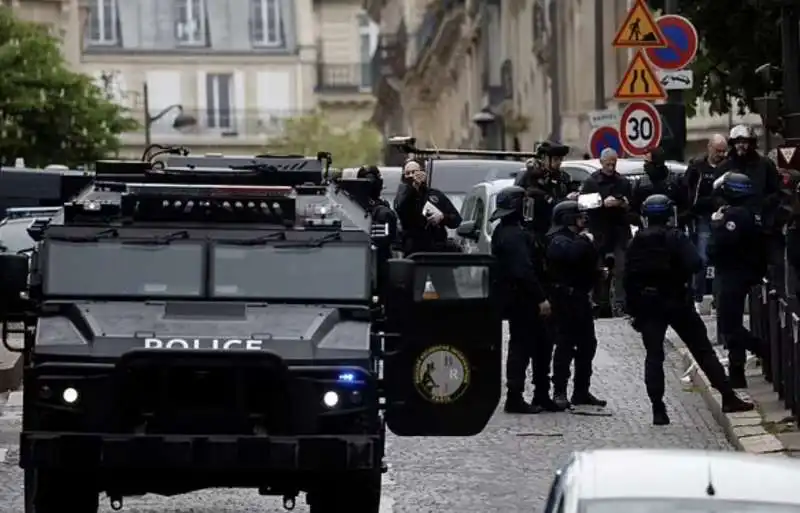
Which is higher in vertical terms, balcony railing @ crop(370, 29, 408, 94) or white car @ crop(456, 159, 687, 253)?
balcony railing @ crop(370, 29, 408, 94)

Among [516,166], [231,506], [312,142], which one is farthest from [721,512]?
[312,142]

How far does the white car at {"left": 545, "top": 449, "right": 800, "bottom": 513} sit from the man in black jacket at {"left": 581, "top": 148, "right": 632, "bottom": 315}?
17185mm

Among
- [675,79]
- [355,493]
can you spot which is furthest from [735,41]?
[355,493]

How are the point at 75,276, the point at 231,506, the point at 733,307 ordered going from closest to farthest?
the point at 75,276
the point at 231,506
the point at 733,307

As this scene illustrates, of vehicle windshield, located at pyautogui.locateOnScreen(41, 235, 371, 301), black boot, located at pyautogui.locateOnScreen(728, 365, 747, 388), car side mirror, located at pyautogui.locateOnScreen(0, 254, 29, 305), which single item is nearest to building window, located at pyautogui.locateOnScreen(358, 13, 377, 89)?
black boot, located at pyautogui.locateOnScreen(728, 365, 747, 388)

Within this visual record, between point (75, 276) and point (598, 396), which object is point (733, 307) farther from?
point (75, 276)

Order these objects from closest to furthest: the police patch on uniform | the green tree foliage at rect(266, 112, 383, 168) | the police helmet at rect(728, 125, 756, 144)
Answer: the police patch on uniform < the police helmet at rect(728, 125, 756, 144) < the green tree foliage at rect(266, 112, 383, 168)

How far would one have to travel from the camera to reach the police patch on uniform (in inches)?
530

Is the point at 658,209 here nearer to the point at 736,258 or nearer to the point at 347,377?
the point at 736,258

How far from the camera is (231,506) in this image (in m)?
15.0

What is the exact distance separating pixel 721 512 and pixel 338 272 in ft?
21.2

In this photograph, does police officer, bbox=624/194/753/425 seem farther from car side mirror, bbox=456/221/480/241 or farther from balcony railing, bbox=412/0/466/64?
balcony railing, bbox=412/0/466/64

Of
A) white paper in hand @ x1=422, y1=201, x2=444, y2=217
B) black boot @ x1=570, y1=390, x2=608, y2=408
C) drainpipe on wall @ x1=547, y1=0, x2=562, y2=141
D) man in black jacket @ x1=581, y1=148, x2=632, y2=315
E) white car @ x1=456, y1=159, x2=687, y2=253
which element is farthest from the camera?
drainpipe on wall @ x1=547, y1=0, x2=562, y2=141

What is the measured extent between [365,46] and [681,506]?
120101 mm
